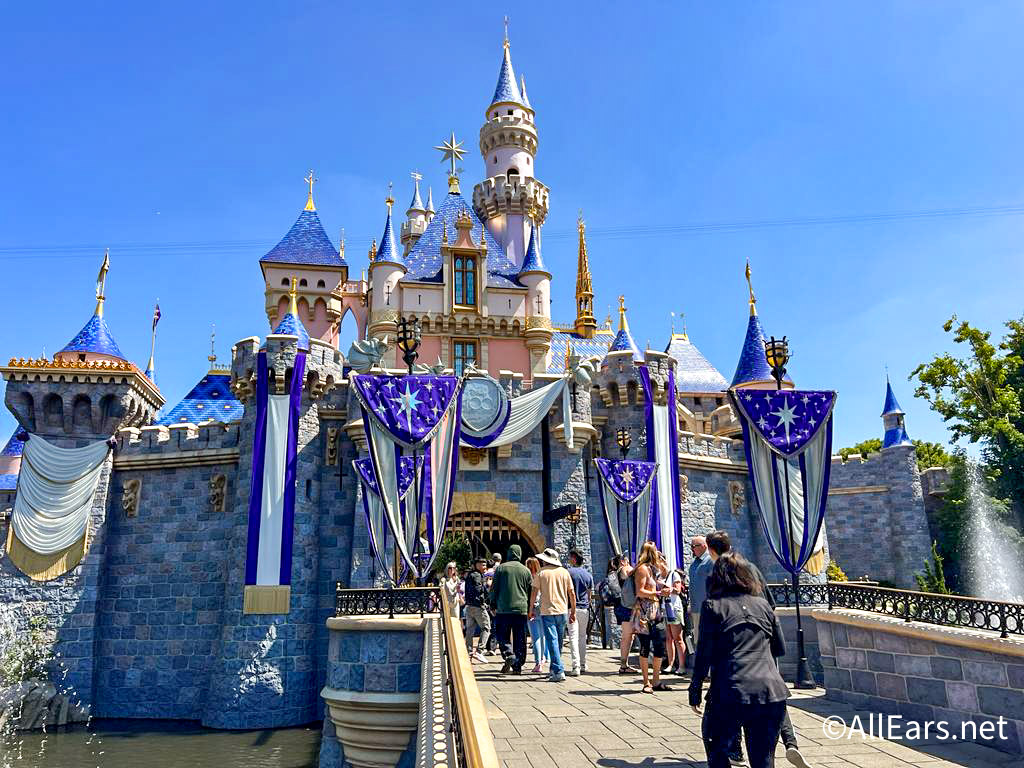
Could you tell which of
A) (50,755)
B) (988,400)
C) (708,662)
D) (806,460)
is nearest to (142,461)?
(50,755)

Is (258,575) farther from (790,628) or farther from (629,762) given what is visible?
(629,762)

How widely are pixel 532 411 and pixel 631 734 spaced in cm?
1135

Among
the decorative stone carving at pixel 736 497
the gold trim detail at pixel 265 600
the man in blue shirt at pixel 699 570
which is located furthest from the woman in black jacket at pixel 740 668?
the decorative stone carving at pixel 736 497

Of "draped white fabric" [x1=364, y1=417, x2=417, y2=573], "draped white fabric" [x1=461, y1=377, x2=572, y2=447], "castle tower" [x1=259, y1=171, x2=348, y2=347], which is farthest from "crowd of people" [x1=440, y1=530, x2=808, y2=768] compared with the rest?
"castle tower" [x1=259, y1=171, x2=348, y2=347]

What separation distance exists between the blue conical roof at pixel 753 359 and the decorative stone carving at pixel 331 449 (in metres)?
16.1

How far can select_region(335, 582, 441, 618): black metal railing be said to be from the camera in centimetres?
1071

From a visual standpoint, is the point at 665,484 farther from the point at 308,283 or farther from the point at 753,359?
the point at 308,283

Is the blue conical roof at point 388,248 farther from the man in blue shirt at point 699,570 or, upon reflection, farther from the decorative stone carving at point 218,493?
the man in blue shirt at point 699,570

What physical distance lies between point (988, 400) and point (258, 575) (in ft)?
82.9

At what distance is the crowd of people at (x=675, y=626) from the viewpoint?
4.26 metres

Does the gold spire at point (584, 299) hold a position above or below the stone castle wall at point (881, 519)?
above

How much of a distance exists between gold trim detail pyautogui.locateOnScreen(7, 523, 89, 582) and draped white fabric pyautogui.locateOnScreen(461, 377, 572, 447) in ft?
33.7

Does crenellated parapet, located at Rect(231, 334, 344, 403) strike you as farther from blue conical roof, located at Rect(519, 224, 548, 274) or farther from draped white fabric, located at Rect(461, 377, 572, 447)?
blue conical roof, located at Rect(519, 224, 548, 274)

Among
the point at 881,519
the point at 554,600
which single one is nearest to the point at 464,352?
the point at 881,519
